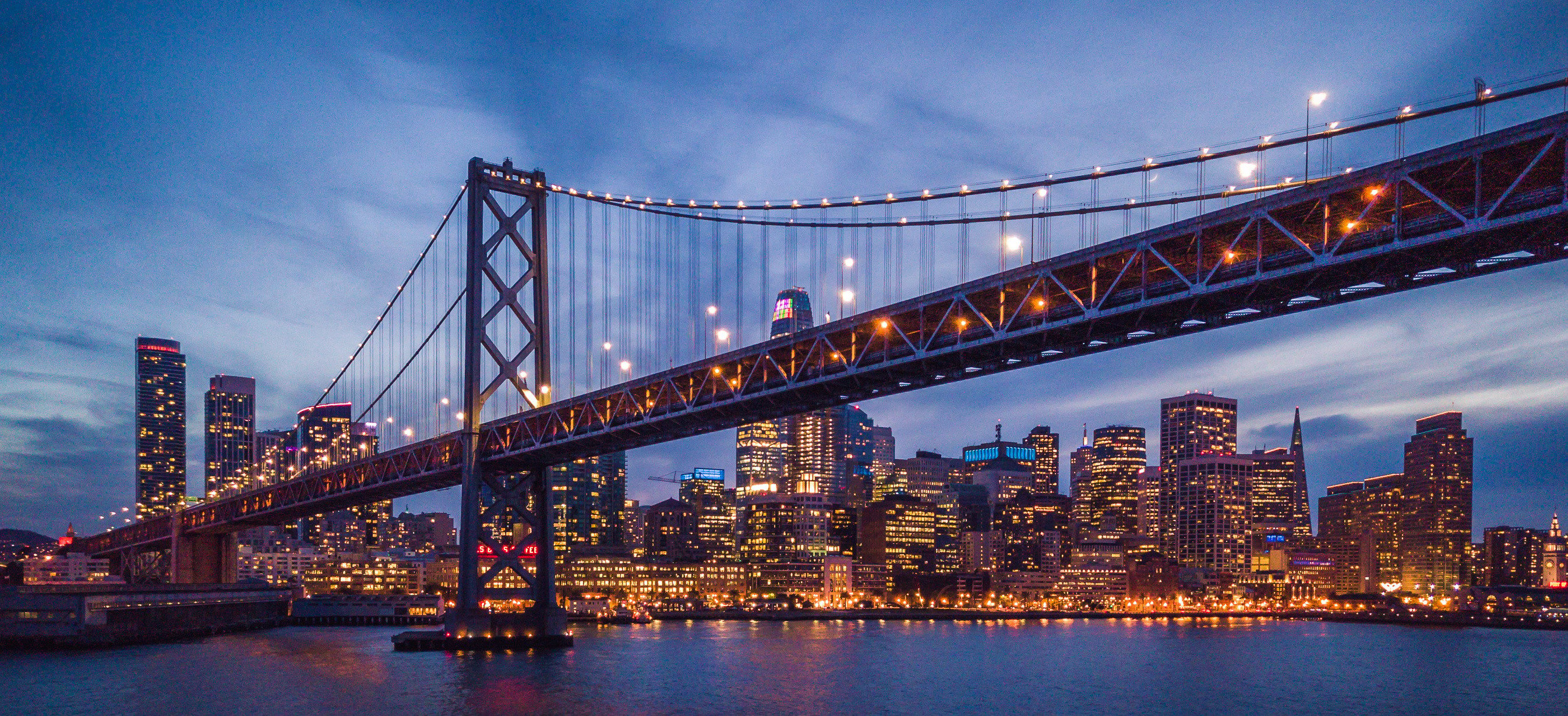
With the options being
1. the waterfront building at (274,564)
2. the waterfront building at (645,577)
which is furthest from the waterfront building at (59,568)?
the waterfront building at (645,577)

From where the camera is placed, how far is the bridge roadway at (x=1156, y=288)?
24719 mm

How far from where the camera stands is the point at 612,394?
50.1 meters

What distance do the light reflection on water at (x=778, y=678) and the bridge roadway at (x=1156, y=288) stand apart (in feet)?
32.8

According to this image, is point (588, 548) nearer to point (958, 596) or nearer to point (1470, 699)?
point (958, 596)

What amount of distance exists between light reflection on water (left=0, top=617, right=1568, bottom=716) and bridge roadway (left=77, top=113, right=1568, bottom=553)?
1000cm

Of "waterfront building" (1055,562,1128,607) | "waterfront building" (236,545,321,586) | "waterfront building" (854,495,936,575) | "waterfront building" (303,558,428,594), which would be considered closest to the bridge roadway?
"waterfront building" (303,558,428,594)

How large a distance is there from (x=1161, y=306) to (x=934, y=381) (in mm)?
9731

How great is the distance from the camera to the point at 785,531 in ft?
614

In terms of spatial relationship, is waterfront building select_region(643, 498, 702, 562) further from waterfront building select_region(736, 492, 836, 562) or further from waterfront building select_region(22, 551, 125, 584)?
waterfront building select_region(22, 551, 125, 584)

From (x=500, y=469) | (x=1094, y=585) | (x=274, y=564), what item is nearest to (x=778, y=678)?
(x=500, y=469)

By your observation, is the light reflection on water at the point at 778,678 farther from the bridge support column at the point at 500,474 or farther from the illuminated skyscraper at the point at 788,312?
the illuminated skyscraper at the point at 788,312

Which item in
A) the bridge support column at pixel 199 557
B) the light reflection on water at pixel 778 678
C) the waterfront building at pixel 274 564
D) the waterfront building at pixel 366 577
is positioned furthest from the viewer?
the waterfront building at pixel 274 564

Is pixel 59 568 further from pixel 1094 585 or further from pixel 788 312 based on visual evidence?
pixel 1094 585

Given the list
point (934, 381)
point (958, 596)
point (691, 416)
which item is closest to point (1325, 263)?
point (934, 381)
